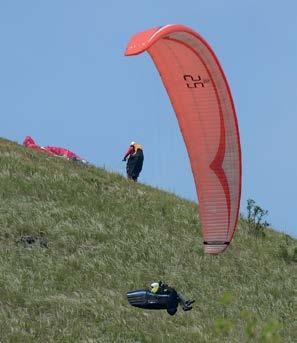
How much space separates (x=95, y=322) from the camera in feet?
66.6

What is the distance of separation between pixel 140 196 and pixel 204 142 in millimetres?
15204

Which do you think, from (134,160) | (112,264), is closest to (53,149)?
(134,160)

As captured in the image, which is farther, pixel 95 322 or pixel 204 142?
pixel 95 322

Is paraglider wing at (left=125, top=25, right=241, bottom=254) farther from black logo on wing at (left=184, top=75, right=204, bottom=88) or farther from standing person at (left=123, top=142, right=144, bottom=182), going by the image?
standing person at (left=123, top=142, right=144, bottom=182)

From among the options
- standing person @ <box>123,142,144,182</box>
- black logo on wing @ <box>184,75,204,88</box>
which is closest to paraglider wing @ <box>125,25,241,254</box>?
black logo on wing @ <box>184,75,204,88</box>

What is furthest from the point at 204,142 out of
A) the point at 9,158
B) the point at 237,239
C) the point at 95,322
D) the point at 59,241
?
the point at 9,158

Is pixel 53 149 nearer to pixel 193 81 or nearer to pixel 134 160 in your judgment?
pixel 134 160

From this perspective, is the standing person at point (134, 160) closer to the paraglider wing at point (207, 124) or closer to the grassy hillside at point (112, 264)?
the grassy hillside at point (112, 264)

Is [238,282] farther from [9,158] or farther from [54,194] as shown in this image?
[9,158]

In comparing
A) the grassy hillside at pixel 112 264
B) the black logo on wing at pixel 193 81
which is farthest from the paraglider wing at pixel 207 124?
the grassy hillside at pixel 112 264

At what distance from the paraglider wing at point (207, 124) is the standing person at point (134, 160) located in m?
17.2

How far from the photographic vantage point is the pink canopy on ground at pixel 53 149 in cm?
3784

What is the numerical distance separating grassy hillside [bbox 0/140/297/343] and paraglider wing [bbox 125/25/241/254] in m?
2.46

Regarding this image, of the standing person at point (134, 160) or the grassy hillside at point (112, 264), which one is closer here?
the grassy hillside at point (112, 264)
